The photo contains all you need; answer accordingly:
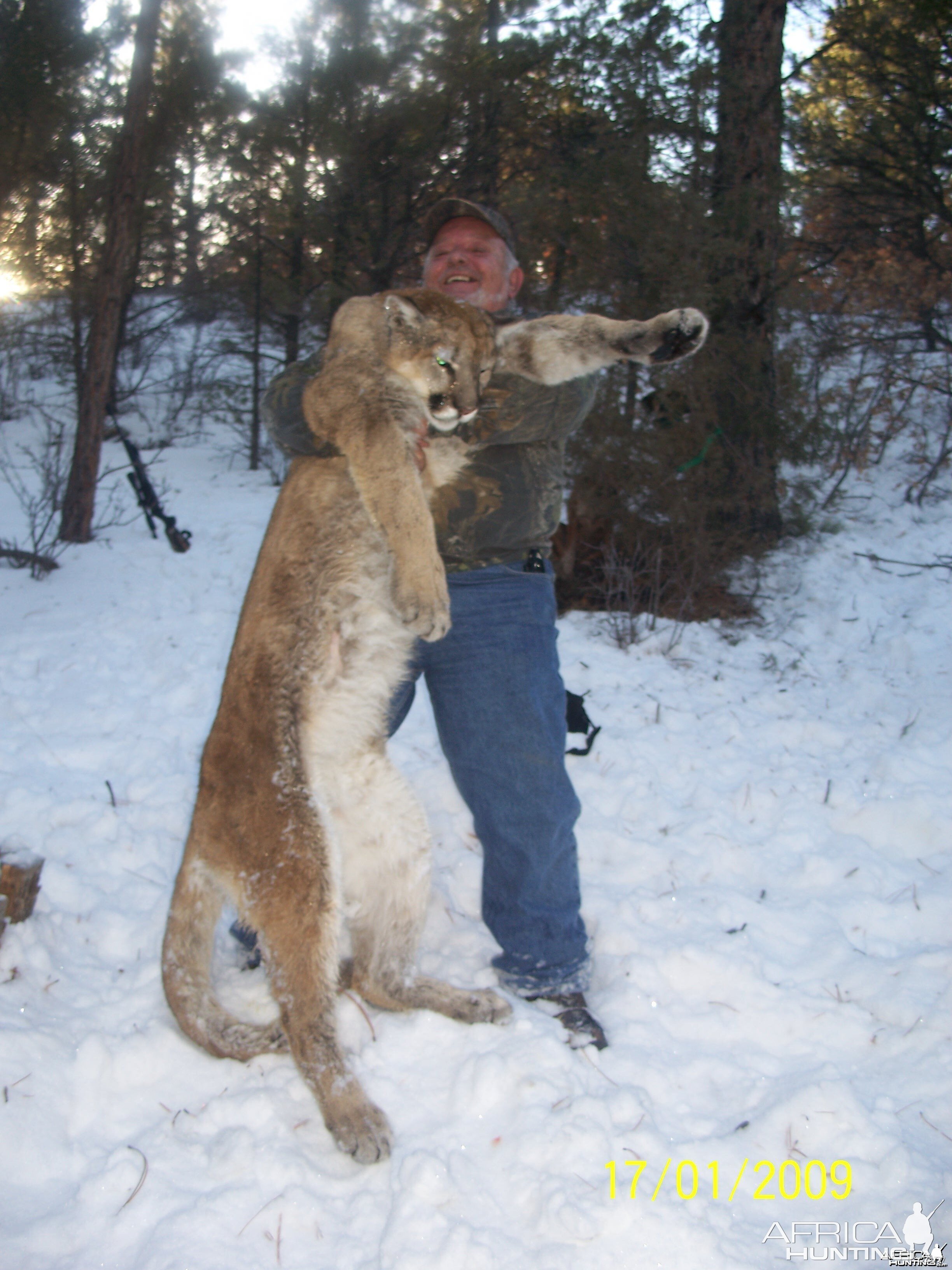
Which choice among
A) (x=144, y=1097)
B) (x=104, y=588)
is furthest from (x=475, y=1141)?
(x=104, y=588)

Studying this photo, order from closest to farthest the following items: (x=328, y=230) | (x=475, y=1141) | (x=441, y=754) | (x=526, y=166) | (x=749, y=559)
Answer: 1. (x=475, y=1141)
2. (x=441, y=754)
3. (x=749, y=559)
4. (x=526, y=166)
5. (x=328, y=230)

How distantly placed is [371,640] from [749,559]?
576cm

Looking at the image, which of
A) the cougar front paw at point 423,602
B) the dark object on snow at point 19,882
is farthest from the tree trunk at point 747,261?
the dark object on snow at point 19,882

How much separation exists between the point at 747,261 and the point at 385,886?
7043 mm

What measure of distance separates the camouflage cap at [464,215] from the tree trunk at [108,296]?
651cm

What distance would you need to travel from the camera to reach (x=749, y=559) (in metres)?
7.46

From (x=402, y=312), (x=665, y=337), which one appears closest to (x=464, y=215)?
(x=402, y=312)

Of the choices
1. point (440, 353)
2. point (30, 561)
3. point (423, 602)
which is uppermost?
point (440, 353)

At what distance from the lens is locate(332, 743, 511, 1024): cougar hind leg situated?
2.55 m

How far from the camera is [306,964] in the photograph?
2.25 m

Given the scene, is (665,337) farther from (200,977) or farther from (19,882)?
(19,882)

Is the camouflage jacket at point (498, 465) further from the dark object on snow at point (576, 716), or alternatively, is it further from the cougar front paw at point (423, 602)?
the dark object on snow at point (576, 716)

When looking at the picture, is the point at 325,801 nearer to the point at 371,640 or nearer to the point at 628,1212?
the point at 371,640
